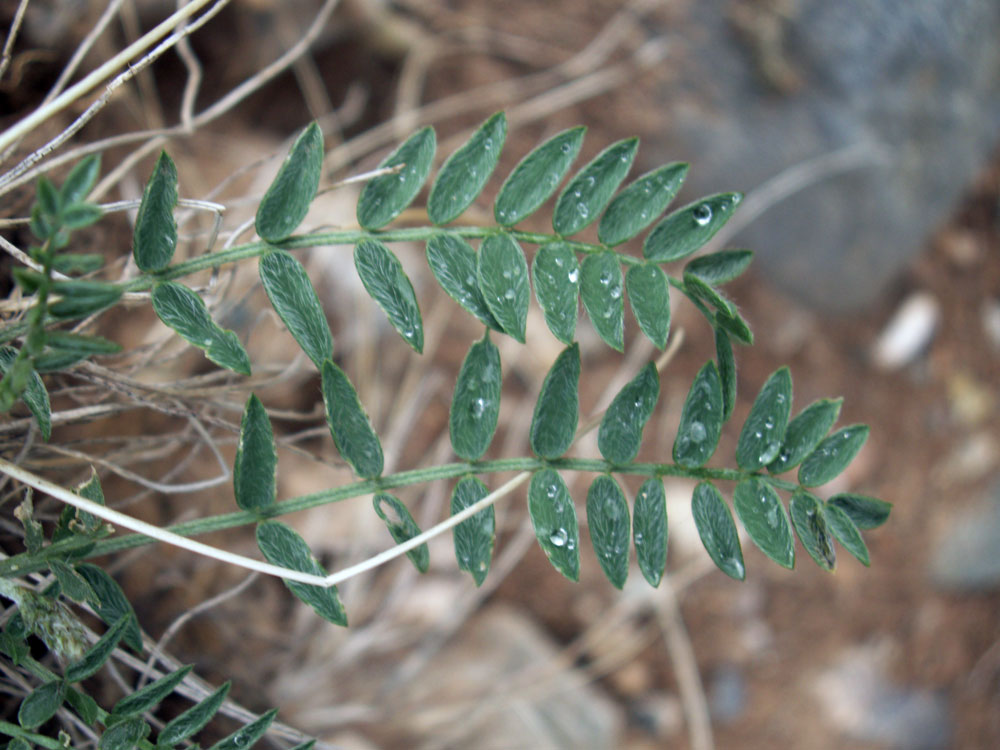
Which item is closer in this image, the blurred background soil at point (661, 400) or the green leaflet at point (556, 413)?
the green leaflet at point (556, 413)

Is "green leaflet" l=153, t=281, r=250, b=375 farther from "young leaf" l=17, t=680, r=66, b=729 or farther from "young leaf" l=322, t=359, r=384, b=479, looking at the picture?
"young leaf" l=17, t=680, r=66, b=729

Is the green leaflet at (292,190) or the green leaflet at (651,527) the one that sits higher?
the green leaflet at (292,190)

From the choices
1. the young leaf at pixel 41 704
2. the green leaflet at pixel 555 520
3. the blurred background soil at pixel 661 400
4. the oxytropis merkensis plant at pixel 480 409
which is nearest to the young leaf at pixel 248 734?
the oxytropis merkensis plant at pixel 480 409

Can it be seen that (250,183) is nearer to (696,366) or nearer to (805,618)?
(696,366)

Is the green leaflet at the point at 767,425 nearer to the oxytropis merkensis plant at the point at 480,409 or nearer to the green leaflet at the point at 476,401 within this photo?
the oxytropis merkensis plant at the point at 480,409

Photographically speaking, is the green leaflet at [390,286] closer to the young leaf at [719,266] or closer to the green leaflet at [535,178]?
the green leaflet at [535,178]

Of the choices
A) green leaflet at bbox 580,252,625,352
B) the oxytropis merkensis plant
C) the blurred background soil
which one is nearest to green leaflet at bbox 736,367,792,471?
the oxytropis merkensis plant

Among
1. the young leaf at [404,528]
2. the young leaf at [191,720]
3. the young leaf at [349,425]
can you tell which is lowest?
the young leaf at [191,720]
